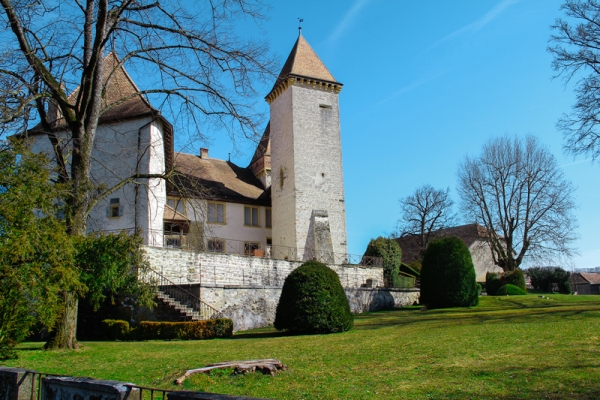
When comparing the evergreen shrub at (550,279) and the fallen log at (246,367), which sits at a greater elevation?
the evergreen shrub at (550,279)

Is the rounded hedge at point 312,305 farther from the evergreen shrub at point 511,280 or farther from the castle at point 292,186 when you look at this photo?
the evergreen shrub at point 511,280

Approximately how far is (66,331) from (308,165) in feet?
79.7

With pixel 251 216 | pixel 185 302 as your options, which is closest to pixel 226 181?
pixel 251 216

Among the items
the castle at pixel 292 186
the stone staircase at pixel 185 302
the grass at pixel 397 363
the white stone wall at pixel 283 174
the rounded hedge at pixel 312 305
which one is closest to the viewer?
the grass at pixel 397 363

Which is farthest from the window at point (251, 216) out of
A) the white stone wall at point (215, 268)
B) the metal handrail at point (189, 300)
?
the metal handrail at point (189, 300)

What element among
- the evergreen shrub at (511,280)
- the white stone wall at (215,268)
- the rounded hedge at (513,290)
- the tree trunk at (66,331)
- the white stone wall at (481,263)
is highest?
the white stone wall at (481,263)

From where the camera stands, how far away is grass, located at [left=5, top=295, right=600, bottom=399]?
276 inches

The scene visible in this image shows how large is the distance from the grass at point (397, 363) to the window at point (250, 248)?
73.1ft

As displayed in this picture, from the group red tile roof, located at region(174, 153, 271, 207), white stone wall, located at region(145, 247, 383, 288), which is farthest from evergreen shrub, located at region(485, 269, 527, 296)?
red tile roof, located at region(174, 153, 271, 207)

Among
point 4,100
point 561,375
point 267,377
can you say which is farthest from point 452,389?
point 4,100

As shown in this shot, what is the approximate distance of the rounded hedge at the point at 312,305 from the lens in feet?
50.6

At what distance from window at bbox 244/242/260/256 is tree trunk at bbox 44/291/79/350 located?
22643mm

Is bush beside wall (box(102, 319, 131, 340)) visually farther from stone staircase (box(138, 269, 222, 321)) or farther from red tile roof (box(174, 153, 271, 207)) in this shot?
red tile roof (box(174, 153, 271, 207))

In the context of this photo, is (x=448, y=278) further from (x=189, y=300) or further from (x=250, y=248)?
(x=250, y=248)
